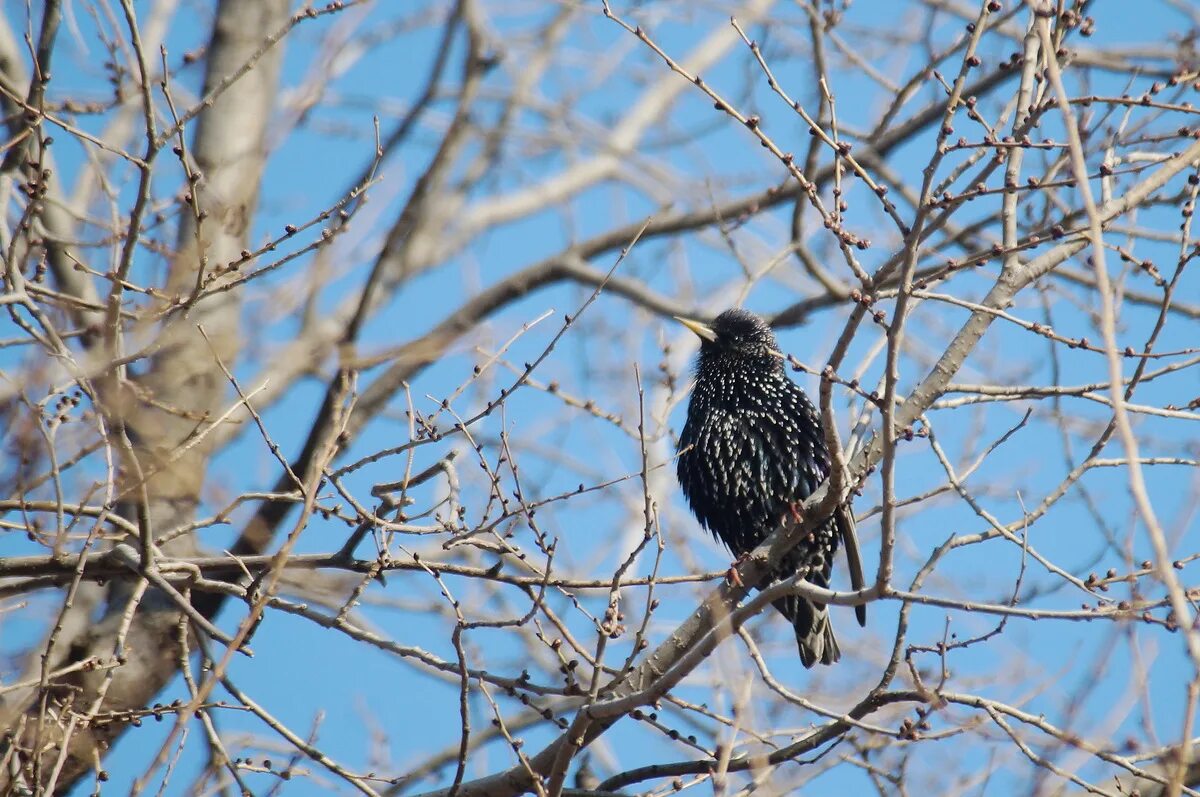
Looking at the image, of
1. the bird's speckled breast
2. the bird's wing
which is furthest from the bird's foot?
the bird's speckled breast

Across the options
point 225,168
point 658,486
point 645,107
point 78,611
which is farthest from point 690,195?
point 78,611

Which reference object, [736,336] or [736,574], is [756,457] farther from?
[736,574]

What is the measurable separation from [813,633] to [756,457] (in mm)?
919

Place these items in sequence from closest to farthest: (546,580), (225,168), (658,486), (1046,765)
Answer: (1046,765), (546,580), (225,168), (658,486)

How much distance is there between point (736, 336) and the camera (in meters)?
6.25

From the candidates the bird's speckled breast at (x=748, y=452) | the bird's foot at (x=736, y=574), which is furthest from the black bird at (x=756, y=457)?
the bird's foot at (x=736, y=574)

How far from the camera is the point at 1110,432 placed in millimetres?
3641

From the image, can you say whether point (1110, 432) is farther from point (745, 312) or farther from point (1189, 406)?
point (745, 312)

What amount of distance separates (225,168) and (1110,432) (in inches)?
195

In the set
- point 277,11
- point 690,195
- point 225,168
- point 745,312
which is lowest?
point 745,312

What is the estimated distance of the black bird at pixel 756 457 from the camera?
224 inches

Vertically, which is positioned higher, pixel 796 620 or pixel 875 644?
pixel 875 644

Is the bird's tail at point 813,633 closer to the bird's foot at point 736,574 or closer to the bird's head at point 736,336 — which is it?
the bird's head at point 736,336

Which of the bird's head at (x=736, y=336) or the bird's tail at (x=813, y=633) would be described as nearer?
the bird's tail at (x=813, y=633)
